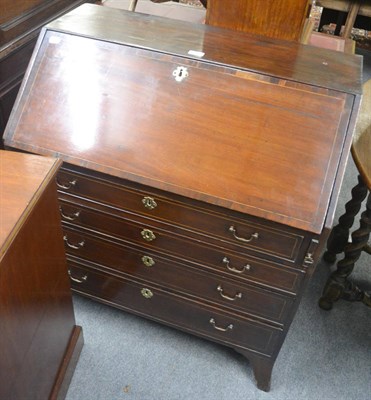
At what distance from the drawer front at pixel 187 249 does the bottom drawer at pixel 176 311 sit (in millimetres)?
183

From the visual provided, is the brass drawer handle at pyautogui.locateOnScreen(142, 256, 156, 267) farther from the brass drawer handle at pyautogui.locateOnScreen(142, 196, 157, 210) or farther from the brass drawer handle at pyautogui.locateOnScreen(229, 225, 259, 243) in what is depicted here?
the brass drawer handle at pyautogui.locateOnScreen(229, 225, 259, 243)

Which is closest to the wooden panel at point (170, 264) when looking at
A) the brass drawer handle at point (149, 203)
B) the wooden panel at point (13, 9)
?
the brass drawer handle at point (149, 203)

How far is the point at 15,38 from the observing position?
5.51 ft

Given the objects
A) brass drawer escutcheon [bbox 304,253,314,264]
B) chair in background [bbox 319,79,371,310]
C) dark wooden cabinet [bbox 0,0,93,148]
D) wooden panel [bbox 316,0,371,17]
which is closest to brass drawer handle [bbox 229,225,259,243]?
brass drawer escutcheon [bbox 304,253,314,264]

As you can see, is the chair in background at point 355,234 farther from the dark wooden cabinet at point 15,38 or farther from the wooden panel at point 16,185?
the dark wooden cabinet at point 15,38

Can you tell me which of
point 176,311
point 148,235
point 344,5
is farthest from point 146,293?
point 344,5

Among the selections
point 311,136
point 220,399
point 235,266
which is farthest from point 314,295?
point 311,136

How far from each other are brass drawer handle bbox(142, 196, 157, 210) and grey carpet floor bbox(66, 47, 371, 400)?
0.64 meters

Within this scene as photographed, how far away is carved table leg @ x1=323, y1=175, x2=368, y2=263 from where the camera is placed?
158cm

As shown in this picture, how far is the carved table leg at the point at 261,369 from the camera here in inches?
54.8

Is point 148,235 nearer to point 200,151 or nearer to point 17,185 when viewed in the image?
point 200,151

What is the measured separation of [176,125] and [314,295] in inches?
41.7

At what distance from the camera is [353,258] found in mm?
1595

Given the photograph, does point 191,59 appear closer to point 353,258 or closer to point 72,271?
point 72,271
